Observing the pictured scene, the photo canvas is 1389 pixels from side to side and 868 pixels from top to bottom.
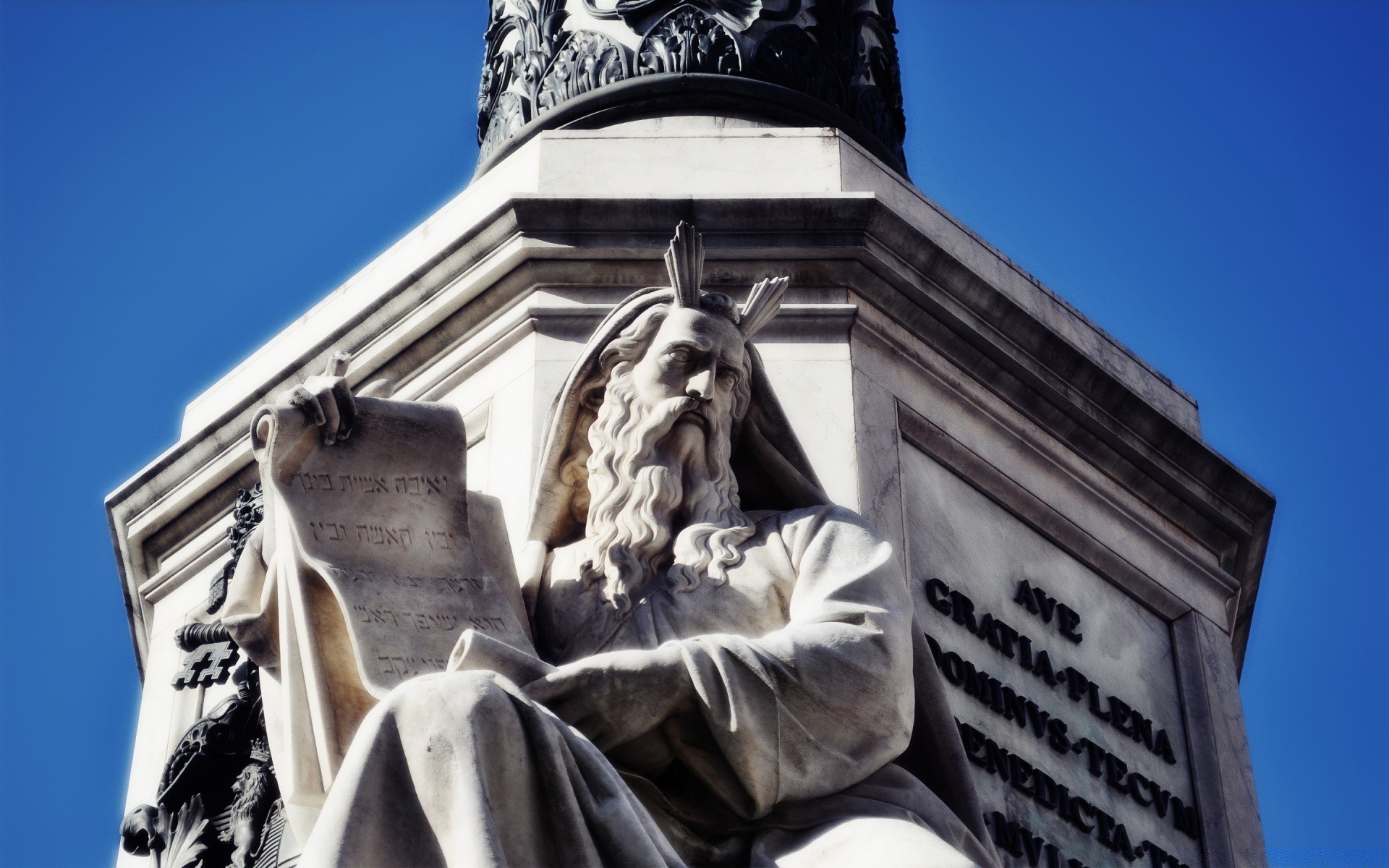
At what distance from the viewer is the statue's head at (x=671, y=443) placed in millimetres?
8750

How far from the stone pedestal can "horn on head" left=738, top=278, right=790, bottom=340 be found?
0.88 meters

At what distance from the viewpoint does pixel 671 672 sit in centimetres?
786

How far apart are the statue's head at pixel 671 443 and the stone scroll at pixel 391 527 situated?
0.51 metres

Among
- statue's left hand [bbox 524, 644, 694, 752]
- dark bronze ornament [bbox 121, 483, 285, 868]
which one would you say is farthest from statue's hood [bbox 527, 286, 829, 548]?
dark bronze ornament [bbox 121, 483, 285, 868]

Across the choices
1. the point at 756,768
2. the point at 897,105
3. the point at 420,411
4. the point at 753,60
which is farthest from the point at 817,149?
the point at 756,768

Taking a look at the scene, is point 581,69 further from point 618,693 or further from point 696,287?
point 618,693

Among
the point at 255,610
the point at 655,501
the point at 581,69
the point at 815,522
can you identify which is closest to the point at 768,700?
the point at 815,522

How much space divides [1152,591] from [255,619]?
4125 mm

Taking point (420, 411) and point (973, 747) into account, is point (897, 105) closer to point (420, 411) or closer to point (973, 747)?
point (973, 747)

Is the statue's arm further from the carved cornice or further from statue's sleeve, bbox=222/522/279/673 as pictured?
the carved cornice

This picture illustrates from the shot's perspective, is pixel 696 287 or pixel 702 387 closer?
pixel 702 387

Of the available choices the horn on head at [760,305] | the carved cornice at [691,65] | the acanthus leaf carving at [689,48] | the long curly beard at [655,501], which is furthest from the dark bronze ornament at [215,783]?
the acanthus leaf carving at [689,48]

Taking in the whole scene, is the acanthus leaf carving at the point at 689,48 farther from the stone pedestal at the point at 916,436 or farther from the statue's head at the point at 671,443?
the statue's head at the point at 671,443

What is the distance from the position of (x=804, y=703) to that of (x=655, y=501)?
3.70 ft
